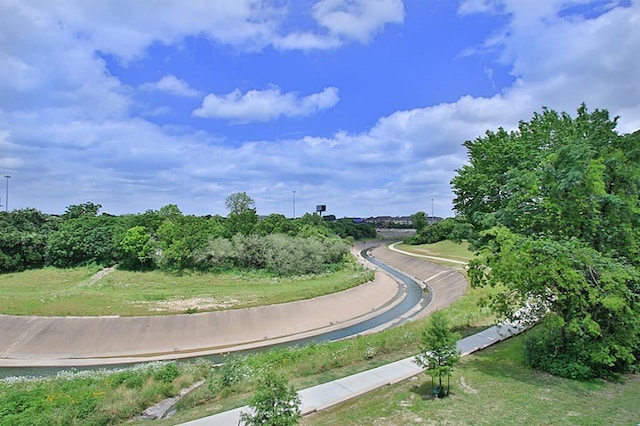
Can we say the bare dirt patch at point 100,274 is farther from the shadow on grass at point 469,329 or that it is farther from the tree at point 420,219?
the tree at point 420,219

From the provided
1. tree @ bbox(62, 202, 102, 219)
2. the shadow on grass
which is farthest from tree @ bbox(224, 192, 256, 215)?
the shadow on grass

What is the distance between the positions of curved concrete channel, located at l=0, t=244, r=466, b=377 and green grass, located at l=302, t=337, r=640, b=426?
1766 cm

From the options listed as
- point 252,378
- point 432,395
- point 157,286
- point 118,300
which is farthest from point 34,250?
point 432,395

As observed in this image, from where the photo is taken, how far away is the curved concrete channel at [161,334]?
2395cm

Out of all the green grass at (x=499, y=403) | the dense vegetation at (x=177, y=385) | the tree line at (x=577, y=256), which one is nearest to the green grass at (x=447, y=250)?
the dense vegetation at (x=177, y=385)

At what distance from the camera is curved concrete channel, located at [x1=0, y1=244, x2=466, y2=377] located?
78.6 ft

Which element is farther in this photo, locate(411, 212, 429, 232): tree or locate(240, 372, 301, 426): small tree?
locate(411, 212, 429, 232): tree

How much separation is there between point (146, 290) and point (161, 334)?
14709 mm

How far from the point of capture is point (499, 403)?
9523 millimetres

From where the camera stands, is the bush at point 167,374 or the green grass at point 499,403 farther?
the bush at point 167,374

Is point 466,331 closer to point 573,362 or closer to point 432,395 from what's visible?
point 573,362

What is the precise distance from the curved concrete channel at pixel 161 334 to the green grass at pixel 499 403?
17.7m

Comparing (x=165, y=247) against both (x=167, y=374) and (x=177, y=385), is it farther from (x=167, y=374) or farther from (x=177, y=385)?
(x=177, y=385)

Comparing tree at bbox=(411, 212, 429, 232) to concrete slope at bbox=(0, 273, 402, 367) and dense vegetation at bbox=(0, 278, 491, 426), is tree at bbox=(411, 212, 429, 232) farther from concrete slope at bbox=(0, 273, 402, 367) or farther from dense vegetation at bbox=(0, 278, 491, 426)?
dense vegetation at bbox=(0, 278, 491, 426)
